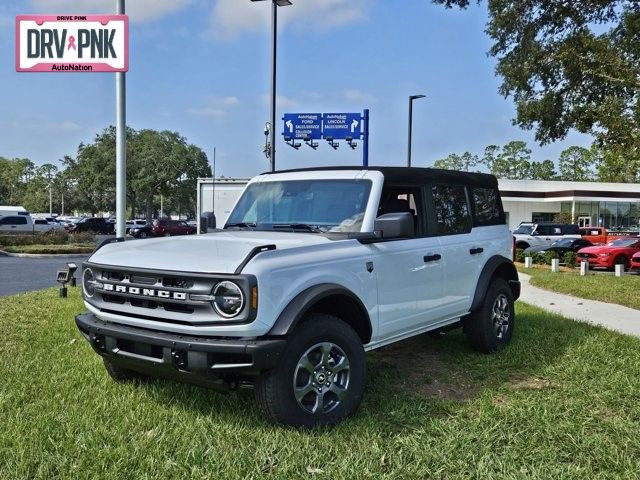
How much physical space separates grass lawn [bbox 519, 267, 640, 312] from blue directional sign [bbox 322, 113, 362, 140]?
12.9m

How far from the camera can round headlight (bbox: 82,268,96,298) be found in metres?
4.29

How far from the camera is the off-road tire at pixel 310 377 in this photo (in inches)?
145

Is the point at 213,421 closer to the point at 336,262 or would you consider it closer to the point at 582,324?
the point at 336,262

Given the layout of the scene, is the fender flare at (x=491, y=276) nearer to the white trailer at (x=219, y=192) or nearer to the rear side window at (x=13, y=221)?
the white trailer at (x=219, y=192)

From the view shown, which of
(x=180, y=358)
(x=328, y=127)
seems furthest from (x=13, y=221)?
(x=180, y=358)

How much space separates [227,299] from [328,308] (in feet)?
3.15

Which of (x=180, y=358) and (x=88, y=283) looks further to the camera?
(x=88, y=283)

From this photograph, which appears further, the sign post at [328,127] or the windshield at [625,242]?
the sign post at [328,127]

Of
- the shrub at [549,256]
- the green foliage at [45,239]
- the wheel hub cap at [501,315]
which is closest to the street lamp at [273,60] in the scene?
the wheel hub cap at [501,315]

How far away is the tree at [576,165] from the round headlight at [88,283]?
3936 inches

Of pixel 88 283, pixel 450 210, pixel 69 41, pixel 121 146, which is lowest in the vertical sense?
pixel 88 283

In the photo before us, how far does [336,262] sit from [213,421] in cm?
140

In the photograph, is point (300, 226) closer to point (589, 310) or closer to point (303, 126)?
point (589, 310)

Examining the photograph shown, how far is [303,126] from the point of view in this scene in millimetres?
26703
